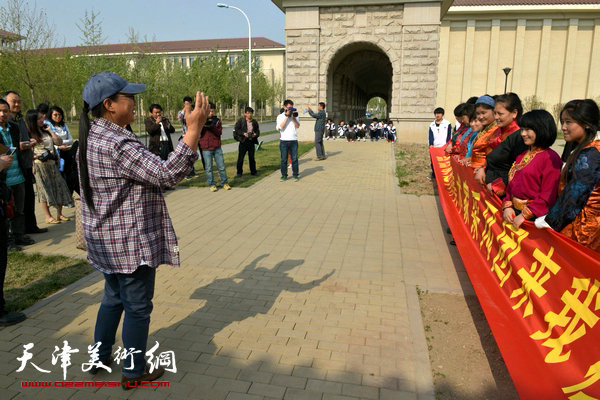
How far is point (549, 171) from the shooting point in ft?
11.8

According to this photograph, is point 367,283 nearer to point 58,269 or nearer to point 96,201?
point 96,201

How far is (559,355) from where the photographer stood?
2.60 meters

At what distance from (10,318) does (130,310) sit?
1.98m

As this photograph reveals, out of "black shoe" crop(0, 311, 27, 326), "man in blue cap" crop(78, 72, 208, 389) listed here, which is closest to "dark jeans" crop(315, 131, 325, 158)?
"black shoe" crop(0, 311, 27, 326)

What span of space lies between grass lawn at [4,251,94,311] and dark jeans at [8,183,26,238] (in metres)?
0.47

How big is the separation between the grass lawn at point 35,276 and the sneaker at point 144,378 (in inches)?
81.7

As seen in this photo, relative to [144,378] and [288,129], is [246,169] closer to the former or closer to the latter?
[288,129]

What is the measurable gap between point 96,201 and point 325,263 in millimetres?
3390

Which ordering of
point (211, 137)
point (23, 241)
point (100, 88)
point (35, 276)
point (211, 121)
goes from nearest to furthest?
point (100, 88) < point (35, 276) < point (23, 241) < point (211, 121) < point (211, 137)

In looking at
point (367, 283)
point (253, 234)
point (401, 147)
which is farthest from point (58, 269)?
point (401, 147)

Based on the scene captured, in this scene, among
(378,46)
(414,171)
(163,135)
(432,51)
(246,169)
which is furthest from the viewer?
(378,46)

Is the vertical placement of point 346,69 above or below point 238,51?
below

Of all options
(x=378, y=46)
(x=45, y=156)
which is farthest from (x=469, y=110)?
(x=378, y=46)

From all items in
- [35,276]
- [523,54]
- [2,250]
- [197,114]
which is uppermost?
[523,54]
